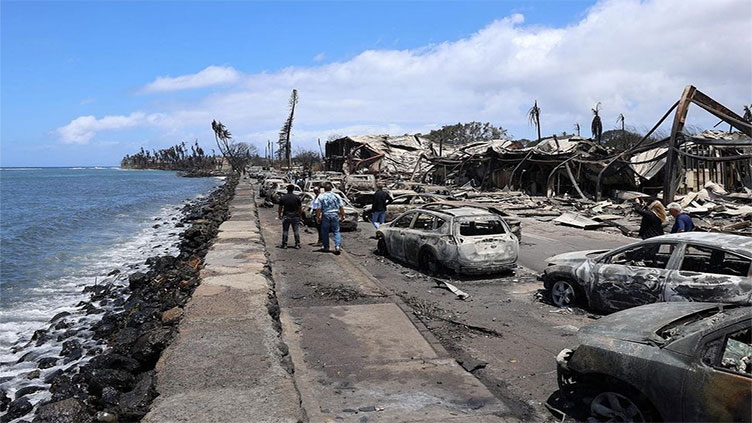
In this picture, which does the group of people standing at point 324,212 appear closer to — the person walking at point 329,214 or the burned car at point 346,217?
the person walking at point 329,214

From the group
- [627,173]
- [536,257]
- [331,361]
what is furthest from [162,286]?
[627,173]

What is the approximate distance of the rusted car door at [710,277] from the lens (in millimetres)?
6875

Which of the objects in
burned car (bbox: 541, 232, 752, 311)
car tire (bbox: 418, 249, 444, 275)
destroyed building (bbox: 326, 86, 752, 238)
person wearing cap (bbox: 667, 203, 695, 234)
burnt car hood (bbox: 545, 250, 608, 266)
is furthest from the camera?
destroyed building (bbox: 326, 86, 752, 238)

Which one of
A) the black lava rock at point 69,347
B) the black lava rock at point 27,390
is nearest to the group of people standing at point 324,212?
the black lava rock at point 69,347

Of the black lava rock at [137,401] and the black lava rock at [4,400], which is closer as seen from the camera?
the black lava rock at [137,401]

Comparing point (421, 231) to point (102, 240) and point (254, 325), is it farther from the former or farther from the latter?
point (102, 240)

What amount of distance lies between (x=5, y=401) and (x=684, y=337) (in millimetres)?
8144

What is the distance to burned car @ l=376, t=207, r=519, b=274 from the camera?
11.0 meters

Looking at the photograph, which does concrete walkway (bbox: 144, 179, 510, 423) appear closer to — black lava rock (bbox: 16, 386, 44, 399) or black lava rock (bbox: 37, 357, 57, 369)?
black lava rock (bbox: 16, 386, 44, 399)

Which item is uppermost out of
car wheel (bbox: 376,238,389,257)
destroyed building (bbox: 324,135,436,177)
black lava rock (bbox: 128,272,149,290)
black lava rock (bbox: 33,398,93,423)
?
destroyed building (bbox: 324,135,436,177)

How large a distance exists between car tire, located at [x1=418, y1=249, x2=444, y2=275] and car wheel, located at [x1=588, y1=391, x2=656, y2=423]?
694cm

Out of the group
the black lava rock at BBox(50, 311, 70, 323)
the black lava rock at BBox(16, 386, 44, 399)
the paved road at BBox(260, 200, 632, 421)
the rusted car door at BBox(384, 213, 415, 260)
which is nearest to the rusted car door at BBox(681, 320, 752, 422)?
the paved road at BBox(260, 200, 632, 421)

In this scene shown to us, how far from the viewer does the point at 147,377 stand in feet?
21.7

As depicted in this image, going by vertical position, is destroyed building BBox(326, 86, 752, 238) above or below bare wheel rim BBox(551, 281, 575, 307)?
above
